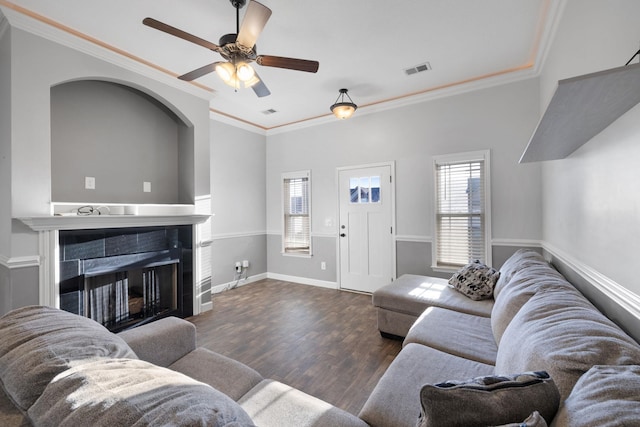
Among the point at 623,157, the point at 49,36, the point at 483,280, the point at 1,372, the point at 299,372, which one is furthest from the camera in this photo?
the point at 483,280

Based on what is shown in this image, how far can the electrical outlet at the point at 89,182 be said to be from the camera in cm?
315

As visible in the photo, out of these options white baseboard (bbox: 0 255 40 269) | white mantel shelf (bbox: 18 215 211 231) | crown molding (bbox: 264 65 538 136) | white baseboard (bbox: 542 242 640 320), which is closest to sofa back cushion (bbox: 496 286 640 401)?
white baseboard (bbox: 542 242 640 320)

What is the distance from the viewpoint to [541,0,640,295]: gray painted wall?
4.05 feet

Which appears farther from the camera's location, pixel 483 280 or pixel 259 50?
pixel 259 50

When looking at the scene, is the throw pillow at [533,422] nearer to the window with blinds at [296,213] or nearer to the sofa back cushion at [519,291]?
the sofa back cushion at [519,291]

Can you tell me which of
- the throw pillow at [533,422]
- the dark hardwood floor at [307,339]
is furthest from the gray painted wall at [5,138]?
the throw pillow at [533,422]

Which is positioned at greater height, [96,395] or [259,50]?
[259,50]

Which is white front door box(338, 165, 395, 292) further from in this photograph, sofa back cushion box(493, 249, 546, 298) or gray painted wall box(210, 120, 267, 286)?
sofa back cushion box(493, 249, 546, 298)

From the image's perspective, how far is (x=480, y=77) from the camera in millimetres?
3602

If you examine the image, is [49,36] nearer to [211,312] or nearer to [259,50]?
[259,50]

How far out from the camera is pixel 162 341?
160 centimetres

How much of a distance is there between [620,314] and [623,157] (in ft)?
2.42

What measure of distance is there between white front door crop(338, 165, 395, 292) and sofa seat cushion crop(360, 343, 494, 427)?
2.60 metres

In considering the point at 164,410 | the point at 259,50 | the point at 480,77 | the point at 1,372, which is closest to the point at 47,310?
the point at 1,372
